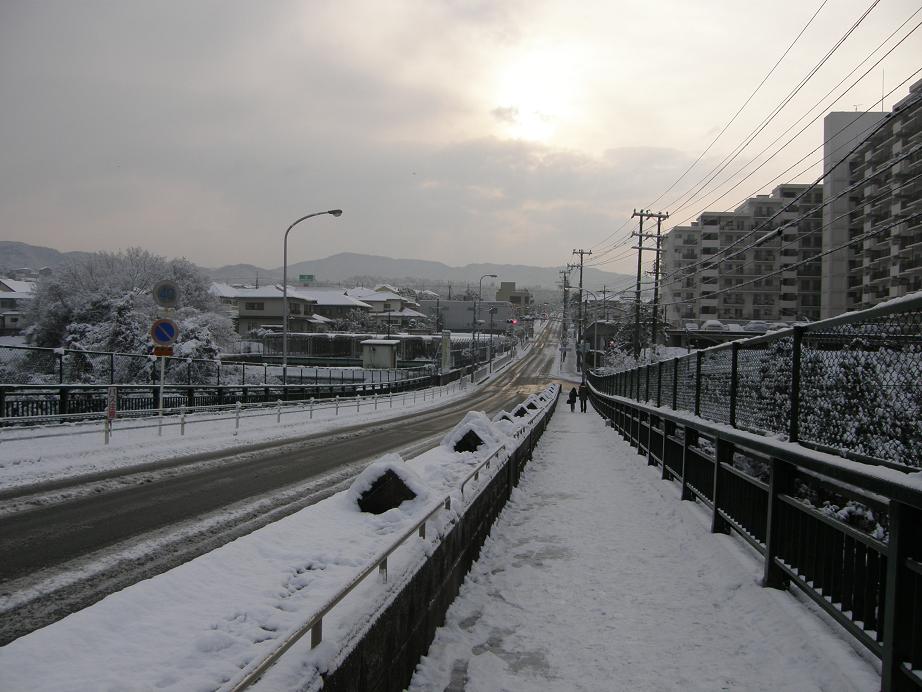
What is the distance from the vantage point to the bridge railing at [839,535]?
3.49 m

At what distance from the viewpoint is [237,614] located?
3312mm

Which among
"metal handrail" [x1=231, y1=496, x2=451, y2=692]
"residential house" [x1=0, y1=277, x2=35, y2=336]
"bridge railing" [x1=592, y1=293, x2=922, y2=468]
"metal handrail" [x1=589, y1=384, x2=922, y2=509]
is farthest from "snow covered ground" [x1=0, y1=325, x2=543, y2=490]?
"residential house" [x1=0, y1=277, x2=35, y2=336]

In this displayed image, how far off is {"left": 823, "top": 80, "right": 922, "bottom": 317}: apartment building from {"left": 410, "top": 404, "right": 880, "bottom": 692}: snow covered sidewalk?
45530 millimetres

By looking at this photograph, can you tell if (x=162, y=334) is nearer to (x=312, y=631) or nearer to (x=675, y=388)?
(x=675, y=388)

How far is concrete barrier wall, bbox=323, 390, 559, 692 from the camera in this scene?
3.25 meters

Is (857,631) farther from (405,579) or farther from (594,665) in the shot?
(405,579)

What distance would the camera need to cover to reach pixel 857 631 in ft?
13.2

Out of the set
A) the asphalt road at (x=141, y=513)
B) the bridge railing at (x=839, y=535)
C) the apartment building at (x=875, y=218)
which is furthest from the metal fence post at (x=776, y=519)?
the apartment building at (x=875, y=218)

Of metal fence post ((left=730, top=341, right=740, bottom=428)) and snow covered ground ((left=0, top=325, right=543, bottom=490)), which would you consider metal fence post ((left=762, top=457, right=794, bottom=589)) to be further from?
snow covered ground ((left=0, top=325, right=543, bottom=490))

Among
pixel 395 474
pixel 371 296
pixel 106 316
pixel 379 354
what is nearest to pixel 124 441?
pixel 395 474

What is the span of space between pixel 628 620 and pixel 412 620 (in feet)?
7.48

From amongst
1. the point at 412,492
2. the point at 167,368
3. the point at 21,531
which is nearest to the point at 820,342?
the point at 412,492

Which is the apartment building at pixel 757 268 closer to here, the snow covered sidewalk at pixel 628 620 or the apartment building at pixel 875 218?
the apartment building at pixel 875 218

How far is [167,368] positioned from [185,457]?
28414 mm
